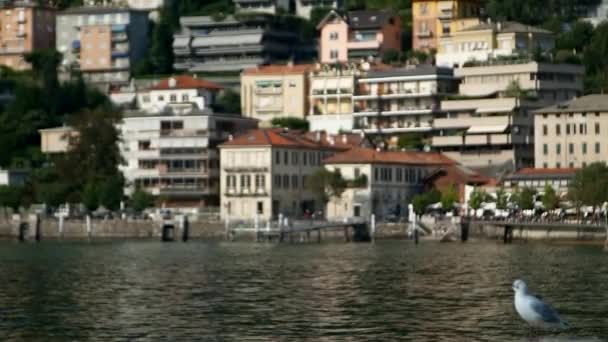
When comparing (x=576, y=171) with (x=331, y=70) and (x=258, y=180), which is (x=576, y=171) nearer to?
(x=258, y=180)

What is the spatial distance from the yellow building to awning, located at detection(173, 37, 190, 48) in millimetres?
22397

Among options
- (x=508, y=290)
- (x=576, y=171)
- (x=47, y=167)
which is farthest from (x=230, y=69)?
(x=508, y=290)

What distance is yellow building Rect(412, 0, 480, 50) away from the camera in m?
173

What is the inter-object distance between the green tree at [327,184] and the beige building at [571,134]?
15242mm

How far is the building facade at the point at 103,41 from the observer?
18775 centimetres

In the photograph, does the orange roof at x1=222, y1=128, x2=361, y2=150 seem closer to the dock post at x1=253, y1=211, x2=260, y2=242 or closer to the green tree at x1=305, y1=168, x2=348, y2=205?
the green tree at x1=305, y1=168, x2=348, y2=205

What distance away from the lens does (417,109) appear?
525 feet

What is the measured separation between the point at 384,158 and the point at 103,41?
179ft

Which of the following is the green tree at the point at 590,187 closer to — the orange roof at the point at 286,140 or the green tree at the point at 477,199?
the green tree at the point at 477,199

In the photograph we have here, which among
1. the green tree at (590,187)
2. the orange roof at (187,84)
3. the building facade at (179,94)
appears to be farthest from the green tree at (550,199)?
the orange roof at (187,84)

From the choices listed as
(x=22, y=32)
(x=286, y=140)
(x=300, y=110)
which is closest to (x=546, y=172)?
(x=286, y=140)

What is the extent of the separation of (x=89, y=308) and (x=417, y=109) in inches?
4107

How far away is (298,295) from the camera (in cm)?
6175

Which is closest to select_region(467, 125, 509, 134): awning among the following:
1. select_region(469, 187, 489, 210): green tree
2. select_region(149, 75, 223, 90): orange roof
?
select_region(469, 187, 489, 210): green tree
